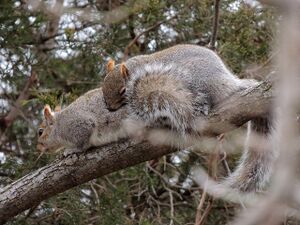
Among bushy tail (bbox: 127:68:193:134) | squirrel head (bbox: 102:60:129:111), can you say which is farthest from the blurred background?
bushy tail (bbox: 127:68:193:134)

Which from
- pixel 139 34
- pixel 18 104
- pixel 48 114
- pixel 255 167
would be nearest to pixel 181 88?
pixel 255 167

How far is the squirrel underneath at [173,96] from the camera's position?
2.61 metres

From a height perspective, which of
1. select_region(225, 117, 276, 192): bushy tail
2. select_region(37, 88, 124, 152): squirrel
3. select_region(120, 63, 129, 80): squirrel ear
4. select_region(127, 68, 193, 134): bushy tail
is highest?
select_region(120, 63, 129, 80): squirrel ear

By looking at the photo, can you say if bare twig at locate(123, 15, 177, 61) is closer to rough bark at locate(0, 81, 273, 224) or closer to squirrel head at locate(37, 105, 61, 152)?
squirrel head at locate(37, 105, 61, 152)

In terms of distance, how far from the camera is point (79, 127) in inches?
118

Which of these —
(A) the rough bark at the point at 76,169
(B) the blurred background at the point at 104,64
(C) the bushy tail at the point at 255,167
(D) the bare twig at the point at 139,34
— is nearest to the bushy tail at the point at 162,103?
(A) the rough bark at the point at 76,169

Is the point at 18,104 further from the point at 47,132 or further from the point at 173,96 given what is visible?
the point at 173,96

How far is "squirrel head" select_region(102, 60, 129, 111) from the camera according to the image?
9.30 ft

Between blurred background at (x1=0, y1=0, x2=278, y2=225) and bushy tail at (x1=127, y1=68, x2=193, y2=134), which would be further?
blurred background at (x1=0, y1=0, x2=278, y2=225)

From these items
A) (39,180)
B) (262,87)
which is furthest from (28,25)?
(262,87)

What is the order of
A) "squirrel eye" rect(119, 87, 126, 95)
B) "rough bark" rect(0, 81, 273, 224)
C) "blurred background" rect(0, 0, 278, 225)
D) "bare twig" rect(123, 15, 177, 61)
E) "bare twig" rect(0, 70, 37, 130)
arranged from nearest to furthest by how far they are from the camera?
1. "rough bark" rect(0, 81, 273, 224)
2. "squirrel eye" rect(119, 87, 126, 95)
3. "blurred background" rect(0, 0, 278, 225)
4. "bare twig" rect(123, 15, 177, 61)
5. "bare twig" rect(0, 70, 37, 130)

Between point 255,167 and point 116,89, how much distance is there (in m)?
0.80

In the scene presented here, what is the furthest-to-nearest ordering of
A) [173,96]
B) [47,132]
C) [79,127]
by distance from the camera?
[47,132] → [79,127] → [173,96]

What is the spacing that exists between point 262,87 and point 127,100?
2.39ft
